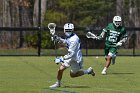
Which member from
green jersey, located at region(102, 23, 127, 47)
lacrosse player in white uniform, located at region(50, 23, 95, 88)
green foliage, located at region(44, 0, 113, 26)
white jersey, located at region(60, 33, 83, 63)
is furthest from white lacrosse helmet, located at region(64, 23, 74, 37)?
green foliage, located at region(44, 0, 113, 26)

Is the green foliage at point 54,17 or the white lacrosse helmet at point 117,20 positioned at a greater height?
the white lacrosse helmet at point 117,20

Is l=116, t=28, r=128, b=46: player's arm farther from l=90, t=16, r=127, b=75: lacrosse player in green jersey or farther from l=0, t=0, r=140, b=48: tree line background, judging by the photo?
l=0, t=0, r=140, b=48: tree line background

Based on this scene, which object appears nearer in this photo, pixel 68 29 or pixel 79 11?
pixel 68 29

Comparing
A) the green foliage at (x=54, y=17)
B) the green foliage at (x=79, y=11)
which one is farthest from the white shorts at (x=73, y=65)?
the green foliage at (x=54, y=17)

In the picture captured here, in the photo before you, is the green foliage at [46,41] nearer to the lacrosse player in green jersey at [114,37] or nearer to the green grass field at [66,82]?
the green grass field at [66,82]

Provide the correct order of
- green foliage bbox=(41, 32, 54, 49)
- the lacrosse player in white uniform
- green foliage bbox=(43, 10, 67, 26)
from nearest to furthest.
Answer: the lacrosse player in white uniform, green foliage bbox=(41, 32, 54, 49), green foliage bbox=(43, 10, 67, 26)

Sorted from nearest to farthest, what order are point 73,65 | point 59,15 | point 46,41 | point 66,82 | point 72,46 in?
1. point 72,46
2. point 73,65
3. point 66,82
4. point 46,41
5. point 59,15

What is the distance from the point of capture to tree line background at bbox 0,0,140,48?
34.8 m

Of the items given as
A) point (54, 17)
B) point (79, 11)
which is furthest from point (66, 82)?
point (79, 11)

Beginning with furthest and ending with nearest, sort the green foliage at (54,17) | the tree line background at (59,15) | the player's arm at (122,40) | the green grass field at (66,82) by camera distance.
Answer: the green foliage at (54,17), the tree line background at (59,15), the player's arm at (122,40), the green grass field at (66,82)

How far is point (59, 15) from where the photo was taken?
37375mm

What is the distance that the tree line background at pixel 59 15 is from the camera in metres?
34.8

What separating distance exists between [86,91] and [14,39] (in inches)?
822

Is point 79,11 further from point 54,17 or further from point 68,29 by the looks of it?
point 68,29
